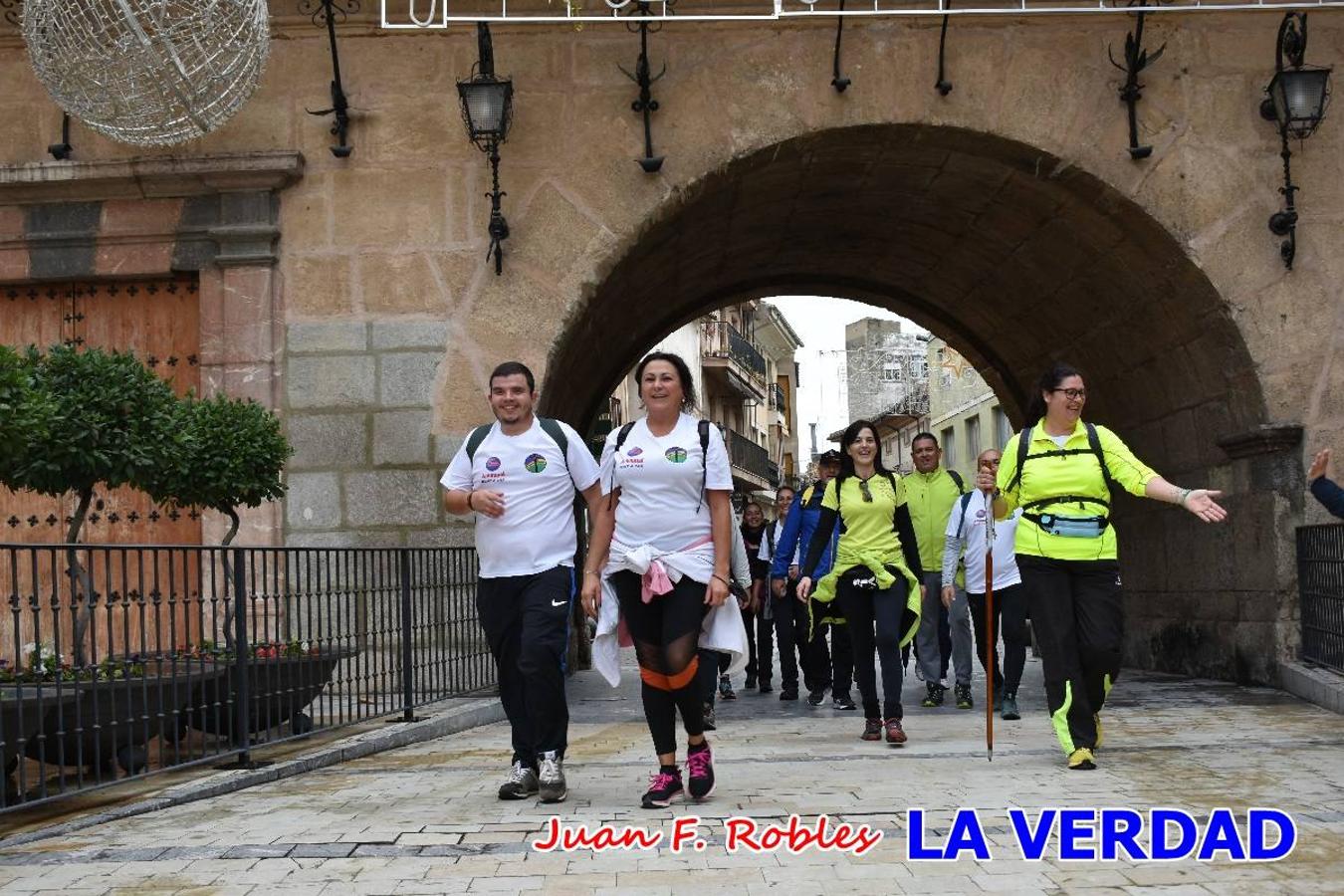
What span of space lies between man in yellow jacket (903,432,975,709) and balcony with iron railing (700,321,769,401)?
122ft

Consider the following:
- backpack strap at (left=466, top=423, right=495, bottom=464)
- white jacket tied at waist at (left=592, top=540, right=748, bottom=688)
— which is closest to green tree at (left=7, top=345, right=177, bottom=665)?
backpack strap at (left=466, top=423, right=495, bottom=464)

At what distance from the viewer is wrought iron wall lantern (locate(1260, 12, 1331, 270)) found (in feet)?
34.4

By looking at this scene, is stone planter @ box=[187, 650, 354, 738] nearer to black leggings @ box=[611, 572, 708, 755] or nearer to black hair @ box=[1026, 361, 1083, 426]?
black leggings @ box=[611, 572, 708, 755]

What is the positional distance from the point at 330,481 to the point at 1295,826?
7114 mm

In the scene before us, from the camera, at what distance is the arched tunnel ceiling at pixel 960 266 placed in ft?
36.2

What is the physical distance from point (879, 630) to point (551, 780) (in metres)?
2.68

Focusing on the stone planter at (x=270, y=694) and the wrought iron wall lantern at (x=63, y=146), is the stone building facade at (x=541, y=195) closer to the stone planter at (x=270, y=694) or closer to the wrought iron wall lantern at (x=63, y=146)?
the wrought iron wall lantern at (x=63, y=146)

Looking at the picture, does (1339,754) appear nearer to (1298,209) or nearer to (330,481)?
(1298,209)

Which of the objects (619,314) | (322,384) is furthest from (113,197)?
(619,314)

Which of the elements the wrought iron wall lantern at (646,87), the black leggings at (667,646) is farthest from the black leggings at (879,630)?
the wrought iron wall lantern at (646,87)

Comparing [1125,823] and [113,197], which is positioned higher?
[113,197]

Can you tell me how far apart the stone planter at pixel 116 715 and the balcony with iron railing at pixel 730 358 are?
136 feet

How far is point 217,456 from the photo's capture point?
812 centimetres

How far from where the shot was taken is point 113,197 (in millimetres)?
10883
